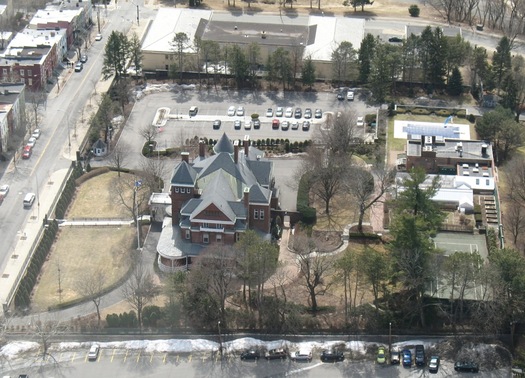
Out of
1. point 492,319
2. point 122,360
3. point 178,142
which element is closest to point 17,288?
point 122,360

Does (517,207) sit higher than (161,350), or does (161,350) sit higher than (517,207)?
(517,207)

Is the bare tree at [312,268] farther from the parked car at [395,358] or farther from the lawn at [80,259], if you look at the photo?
the lawn at [80,259]

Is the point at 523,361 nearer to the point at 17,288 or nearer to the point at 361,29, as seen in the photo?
the point at 17,288

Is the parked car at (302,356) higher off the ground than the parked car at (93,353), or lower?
higher

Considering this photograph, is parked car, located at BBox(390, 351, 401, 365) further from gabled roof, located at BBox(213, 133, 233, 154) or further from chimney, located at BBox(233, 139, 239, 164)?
gabled roof, located at BBox(213, 133, 233, 154)

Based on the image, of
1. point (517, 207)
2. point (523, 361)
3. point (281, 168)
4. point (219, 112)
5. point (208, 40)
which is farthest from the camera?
point (208, 40)

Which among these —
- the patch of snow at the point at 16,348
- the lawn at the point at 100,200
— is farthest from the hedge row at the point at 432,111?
the patch of snow at the point at 16,348
